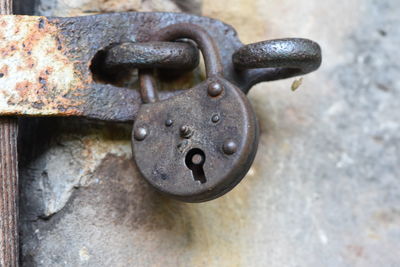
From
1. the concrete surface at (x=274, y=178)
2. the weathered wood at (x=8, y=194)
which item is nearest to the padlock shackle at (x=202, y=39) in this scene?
the concrete surface at (x=274, y=178)

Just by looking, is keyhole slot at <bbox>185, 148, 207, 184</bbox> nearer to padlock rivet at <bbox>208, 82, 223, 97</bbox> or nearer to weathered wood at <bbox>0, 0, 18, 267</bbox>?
padlock rivet at <bbox>208, 82, 223, 97</bbox>

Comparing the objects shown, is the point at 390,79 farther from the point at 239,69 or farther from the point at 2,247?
the point at 2,247

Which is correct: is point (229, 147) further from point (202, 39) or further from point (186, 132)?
point (202, 39)

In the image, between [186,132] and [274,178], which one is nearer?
[186,132]

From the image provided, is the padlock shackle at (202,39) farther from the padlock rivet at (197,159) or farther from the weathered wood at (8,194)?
the weathered wood at (8,194)

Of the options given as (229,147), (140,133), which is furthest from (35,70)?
(229,147)

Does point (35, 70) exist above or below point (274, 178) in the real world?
→ above
